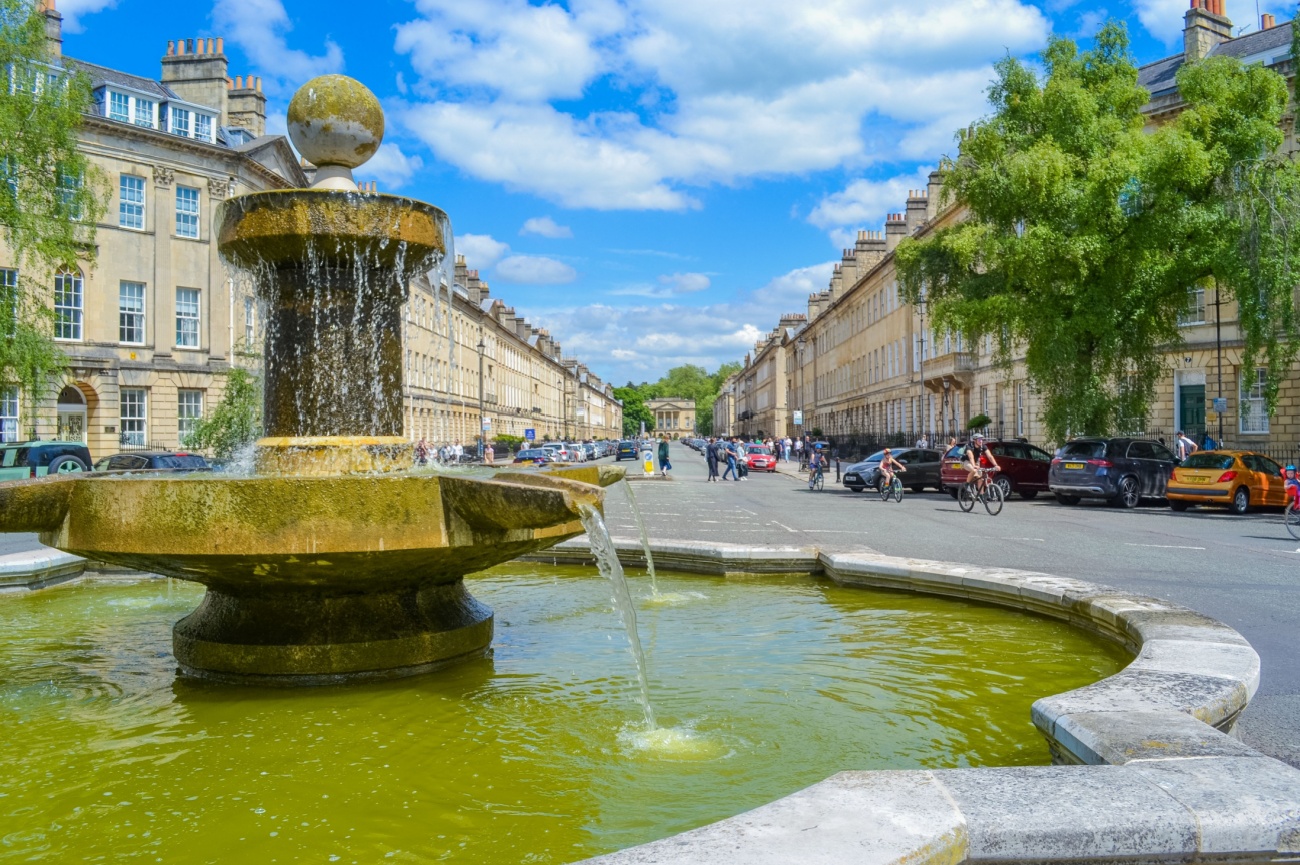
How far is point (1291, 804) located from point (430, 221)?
5.56 meters

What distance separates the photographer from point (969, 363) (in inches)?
1885

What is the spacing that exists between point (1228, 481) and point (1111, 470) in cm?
272

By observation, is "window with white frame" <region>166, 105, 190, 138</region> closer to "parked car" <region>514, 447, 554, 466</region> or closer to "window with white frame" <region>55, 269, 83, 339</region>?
"window with white frame" <region>55, 269, 83, 339</region>

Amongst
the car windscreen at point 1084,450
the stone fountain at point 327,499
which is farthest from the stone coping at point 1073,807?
the car windscreen at point 1084,450

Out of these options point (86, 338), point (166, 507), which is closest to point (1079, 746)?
point (166, 507)

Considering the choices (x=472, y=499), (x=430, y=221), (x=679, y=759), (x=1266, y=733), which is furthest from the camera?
(x=430, y=221)

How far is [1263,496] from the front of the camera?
80.4ft

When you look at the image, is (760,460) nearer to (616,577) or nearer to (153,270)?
(153,270)

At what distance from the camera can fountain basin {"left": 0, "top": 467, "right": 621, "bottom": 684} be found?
195 inches

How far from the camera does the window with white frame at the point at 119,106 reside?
41906 mm

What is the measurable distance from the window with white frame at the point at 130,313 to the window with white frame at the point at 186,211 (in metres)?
3.25

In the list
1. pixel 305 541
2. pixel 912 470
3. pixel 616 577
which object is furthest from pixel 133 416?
pixel 616 577

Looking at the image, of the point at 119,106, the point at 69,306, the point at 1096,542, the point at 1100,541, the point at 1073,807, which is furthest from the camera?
the point at 119,106

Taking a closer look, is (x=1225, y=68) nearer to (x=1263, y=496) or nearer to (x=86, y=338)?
(x=1263, y=496)
